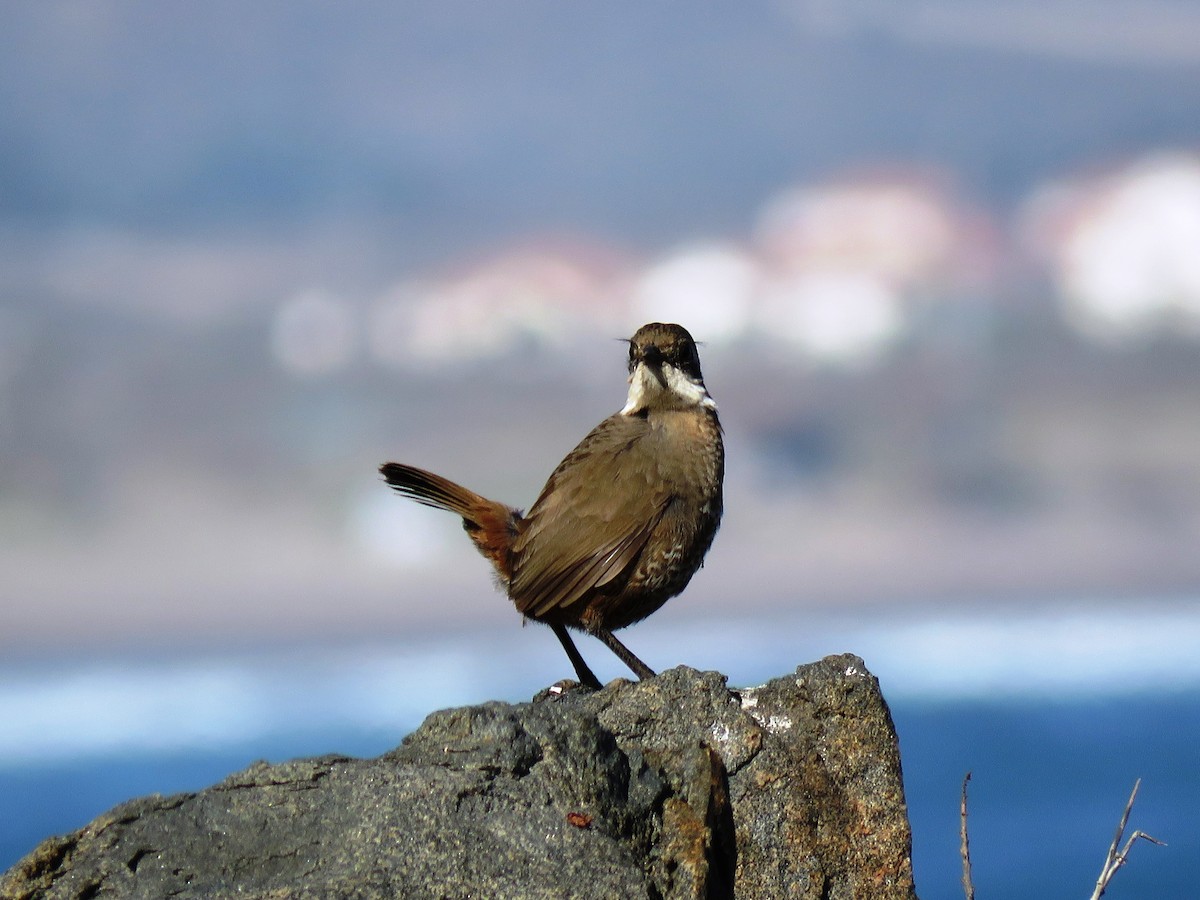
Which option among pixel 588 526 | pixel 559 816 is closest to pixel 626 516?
pixel 588 526

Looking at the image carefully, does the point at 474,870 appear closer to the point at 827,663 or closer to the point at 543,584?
the point at 827,663

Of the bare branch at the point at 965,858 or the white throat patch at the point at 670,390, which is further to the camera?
the white throat patch at the point at 670,390

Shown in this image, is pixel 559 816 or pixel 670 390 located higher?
pixel 670 390

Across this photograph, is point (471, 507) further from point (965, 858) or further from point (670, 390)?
point (965, 858)

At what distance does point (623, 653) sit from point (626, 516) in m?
0.66

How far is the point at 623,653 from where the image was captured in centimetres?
635

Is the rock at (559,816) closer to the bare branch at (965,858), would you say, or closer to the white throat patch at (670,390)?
the bare branch at (965,858)

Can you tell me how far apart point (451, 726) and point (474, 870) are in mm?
707

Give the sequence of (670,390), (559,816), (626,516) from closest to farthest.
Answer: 1. (559,816)
2. (626,516)
3. (670,390)

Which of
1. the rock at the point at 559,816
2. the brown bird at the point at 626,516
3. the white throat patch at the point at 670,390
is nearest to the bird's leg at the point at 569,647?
the brown bird at the point at 626,516

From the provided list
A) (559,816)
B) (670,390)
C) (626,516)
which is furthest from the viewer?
(670,390)

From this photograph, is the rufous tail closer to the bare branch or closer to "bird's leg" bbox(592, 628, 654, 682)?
"bird's leg" bbox(592, 628, 654, 682)

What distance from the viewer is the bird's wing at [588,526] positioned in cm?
631

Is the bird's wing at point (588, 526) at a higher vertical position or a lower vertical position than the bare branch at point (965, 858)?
higher
